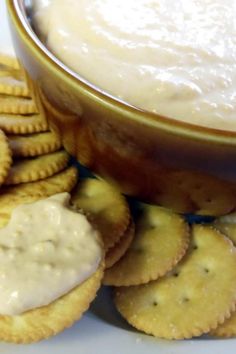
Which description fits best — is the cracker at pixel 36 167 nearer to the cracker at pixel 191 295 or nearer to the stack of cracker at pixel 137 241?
the stack of cracker at pixel 137 241

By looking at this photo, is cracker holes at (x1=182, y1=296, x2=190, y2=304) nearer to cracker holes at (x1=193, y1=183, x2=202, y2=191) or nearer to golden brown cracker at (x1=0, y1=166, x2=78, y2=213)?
cracker holes at (x1=193, y1=183, x2=202, y2=191)

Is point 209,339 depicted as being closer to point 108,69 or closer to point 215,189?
point 215,189

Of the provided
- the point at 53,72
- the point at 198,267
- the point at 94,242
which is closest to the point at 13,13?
the point at 53,72

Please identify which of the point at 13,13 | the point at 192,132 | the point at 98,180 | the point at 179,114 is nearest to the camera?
the point at 192,132

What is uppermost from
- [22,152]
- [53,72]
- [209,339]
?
[53,72]

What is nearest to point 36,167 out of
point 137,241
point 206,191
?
point 137,241

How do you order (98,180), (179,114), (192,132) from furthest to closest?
(98,180) < (179,114) < (192,132)
